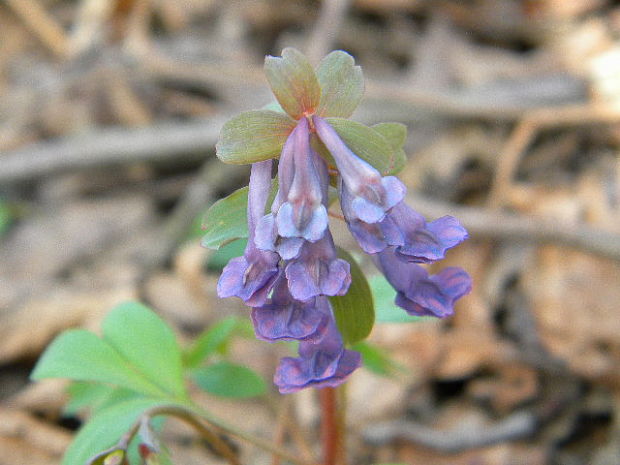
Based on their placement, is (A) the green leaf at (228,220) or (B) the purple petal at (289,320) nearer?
(B) the purple petal at (289,320)

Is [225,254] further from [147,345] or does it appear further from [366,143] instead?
[366,143]

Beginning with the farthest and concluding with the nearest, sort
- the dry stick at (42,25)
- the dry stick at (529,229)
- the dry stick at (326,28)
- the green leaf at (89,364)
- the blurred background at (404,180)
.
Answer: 1. the dry stick at (42,25)
2. the dry stick at (326,28)
3. the dry stick at (529,229)
4. the blurred background at (404,180)
5. the green leaf at (89,364)

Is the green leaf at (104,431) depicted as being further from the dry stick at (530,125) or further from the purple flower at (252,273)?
the dry stick at (530,125)

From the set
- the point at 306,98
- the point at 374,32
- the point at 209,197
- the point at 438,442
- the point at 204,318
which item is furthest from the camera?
the point at 374,32

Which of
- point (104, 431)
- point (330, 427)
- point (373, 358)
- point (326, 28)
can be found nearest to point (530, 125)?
point (326, 28)

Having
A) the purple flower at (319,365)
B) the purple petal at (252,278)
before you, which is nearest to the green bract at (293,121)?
the purple petal at (252,278)

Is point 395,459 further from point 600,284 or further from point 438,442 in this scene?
point 600,284

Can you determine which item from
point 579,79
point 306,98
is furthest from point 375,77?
point 306,98
